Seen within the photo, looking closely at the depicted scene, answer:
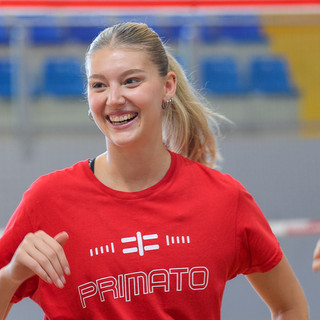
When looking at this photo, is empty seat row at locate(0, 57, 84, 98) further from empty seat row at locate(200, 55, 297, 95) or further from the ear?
the ear

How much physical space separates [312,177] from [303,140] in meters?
0.24

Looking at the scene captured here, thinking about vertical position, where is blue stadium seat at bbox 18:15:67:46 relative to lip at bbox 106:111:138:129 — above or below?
above

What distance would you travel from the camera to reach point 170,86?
1.71 m

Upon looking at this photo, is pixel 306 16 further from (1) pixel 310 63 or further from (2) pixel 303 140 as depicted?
(2) pixel 303 140

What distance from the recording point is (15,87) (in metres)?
4.11

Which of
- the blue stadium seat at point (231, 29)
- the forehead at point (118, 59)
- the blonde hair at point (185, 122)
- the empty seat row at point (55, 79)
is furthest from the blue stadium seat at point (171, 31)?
the forehead at point (118, 59)

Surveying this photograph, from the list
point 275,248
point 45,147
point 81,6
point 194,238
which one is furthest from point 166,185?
point 81,6

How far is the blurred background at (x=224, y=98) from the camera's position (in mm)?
4086

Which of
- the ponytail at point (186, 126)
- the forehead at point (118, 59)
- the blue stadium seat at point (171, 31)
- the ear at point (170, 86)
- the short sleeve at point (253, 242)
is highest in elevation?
the blue stadium seat at point (171, 31)

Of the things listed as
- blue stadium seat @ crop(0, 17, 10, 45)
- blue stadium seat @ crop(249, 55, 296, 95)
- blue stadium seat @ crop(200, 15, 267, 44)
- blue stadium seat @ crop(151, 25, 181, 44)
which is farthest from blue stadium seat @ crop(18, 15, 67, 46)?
blue stadium seat @ crop(249, 55, 296, 95)

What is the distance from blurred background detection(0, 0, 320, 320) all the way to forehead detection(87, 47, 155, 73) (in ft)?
7.78

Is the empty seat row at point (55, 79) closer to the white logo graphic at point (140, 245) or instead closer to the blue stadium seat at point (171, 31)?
the blue stadium seat at point (171, 31)

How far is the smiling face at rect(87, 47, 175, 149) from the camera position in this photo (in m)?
1.55

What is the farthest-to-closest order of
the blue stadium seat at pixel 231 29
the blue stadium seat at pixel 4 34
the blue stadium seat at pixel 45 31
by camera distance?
the blue stadium seat at pixel 231 29 → the blue stadium seat at pixel 45 31 → the blue stadium seat at pixel 4 34
